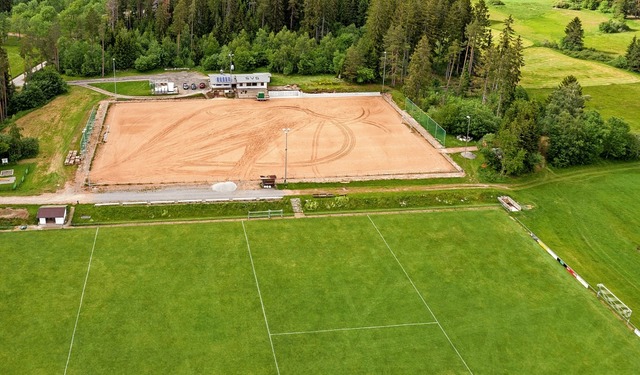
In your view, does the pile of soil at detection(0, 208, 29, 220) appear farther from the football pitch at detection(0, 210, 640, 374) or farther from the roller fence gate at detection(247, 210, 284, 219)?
the roller fence gate at detection(247, 210, 284, 219)

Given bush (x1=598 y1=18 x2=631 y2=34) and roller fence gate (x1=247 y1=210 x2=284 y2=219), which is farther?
bush (x1=598 y1=18 x2=631 y2=34)

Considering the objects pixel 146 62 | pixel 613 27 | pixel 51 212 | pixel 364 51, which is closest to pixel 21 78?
pixel 146 62

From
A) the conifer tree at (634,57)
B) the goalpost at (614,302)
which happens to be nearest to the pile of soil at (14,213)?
the goalpost at (614,302)

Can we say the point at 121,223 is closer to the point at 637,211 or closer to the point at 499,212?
the point at 499,212

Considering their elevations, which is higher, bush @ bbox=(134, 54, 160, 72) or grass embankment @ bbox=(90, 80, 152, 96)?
bush @ bbox=(134, 54, 160, 72)

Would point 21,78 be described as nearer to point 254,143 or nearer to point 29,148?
point 29,148

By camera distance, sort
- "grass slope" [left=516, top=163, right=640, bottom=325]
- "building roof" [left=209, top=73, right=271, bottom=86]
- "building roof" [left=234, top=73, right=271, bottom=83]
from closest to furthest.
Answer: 1. "grass slope" [left=516, top=163, right=640, bottom=325]
2. "building roof" [left=209, top=73, right=271, bottom=86]
3. "building roof" [left=234, top=73, right=271, bottom=83]

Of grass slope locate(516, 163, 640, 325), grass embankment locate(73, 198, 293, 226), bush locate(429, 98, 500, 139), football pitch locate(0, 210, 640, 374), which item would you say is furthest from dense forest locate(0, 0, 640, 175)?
grass embankment locate(73, 198, 293, 226)

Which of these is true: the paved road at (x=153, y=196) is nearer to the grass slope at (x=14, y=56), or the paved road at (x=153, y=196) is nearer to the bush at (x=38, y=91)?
the bush at (x=38, y=91)
